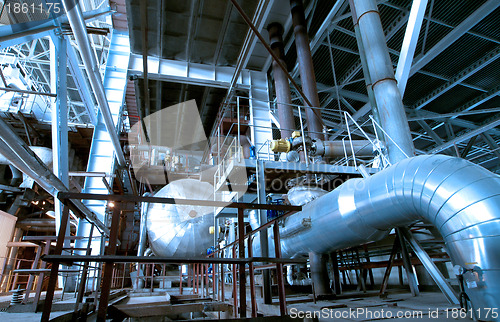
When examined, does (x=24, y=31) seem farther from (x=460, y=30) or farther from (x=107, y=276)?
(x=460, y=30)

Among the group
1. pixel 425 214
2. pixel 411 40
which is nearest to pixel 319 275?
pixel 425 214

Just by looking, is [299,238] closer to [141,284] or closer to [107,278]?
[107,278]

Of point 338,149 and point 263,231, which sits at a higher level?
point 338,149

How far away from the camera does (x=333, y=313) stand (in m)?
3.86

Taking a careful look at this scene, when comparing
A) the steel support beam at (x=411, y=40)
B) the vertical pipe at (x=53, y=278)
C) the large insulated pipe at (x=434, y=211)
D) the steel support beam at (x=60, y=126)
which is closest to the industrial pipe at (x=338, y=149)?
the steel support beam at (x=411, y=40)

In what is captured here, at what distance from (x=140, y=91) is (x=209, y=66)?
4.30 metres

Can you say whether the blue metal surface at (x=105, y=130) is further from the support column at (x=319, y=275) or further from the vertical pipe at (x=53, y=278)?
the vertical pipe at (x=53, y=278)

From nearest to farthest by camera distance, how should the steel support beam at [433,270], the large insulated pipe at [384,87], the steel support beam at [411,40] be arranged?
the steel support beam at [433,270] < the large insulated pipe at [384,87] < the steel support beam at [411,40]

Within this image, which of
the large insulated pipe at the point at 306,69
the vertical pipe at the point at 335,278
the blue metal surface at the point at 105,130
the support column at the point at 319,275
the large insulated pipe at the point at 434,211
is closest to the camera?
the large insulated pipe at the point at 434,211

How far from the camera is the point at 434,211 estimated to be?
361 cm

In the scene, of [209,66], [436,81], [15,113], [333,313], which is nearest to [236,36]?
[209,66]

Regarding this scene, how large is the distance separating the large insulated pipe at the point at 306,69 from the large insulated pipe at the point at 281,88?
734 mm

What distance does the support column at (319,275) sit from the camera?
5879 mm

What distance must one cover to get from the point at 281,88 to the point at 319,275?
770cm
